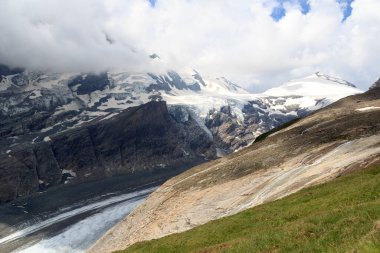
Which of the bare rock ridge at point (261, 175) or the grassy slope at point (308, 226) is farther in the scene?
the bare rock ridge at point (261, 175)

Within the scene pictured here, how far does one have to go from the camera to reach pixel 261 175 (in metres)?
69.2

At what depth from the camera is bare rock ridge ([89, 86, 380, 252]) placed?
193 ft

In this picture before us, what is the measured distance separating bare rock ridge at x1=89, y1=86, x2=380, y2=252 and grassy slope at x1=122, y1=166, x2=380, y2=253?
11.4 m

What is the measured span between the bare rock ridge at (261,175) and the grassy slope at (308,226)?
11425 mm

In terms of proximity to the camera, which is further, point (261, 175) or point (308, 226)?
point (261, 175)

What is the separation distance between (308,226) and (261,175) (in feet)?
150

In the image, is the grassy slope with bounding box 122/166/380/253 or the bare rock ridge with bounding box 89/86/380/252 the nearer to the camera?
the grassy slope with bounding box 122/166/380/253

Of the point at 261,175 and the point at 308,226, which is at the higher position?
the point at 261,175

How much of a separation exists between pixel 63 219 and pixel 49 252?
6593 cm

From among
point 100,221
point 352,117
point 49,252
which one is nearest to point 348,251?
point 352,117

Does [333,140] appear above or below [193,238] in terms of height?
above

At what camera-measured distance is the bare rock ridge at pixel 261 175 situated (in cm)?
5878

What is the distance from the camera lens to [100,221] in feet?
548

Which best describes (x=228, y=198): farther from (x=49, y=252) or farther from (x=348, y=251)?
(x=49, y=252)
